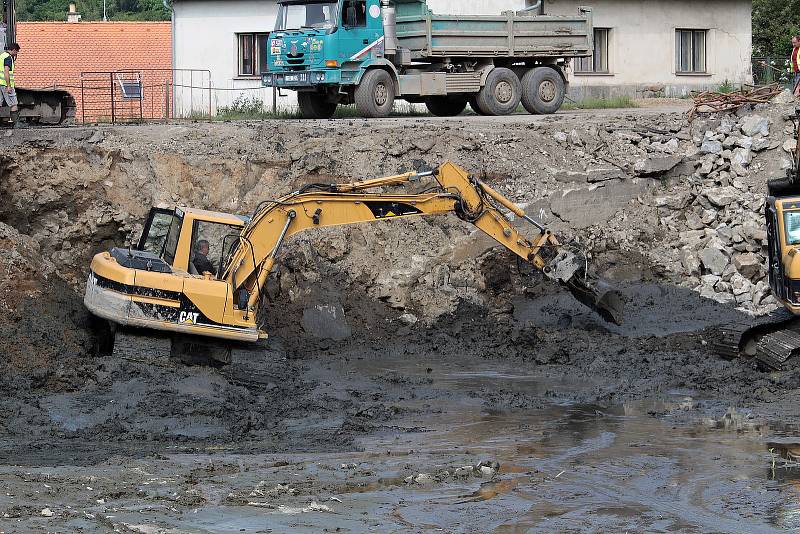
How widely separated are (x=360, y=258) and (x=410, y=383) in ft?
11.6

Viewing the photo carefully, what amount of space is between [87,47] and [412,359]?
24.2 metres

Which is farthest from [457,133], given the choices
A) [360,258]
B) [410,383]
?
[410,383]

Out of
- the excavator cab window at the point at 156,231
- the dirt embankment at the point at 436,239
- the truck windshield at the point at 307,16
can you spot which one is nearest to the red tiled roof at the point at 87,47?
the truck windshield at the point at 307,16

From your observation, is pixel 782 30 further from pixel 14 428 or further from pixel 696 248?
pixel 14 428

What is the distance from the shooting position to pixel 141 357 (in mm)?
14094

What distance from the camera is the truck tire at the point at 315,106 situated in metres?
23.8

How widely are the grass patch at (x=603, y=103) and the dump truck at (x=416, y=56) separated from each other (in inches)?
98.8

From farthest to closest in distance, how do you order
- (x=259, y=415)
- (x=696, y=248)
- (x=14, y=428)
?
(x=696, y=248) < (x=259, y=415) < (x=14, y=428)

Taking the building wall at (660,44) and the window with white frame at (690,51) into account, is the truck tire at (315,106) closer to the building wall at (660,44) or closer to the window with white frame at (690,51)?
the building wall at (660,44)

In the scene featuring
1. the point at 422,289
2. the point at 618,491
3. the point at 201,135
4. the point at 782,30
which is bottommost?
the point at 618,491

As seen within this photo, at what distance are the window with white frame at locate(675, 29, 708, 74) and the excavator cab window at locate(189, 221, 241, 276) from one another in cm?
1932

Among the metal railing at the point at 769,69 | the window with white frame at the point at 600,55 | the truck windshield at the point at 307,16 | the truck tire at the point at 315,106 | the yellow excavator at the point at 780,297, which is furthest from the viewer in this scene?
the metal railing at the point at 769,69

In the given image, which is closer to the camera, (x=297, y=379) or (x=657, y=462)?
(x=657, y=462)

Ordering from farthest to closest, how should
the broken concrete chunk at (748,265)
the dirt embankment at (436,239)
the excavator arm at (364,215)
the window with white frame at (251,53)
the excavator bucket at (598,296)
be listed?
the window with white frame at (251,53) → the broken concrete chunk at (748,265) → the excavator bucket at (598,296) → the dirt embankment at (436,239) → the excavator arm at (364,215)
